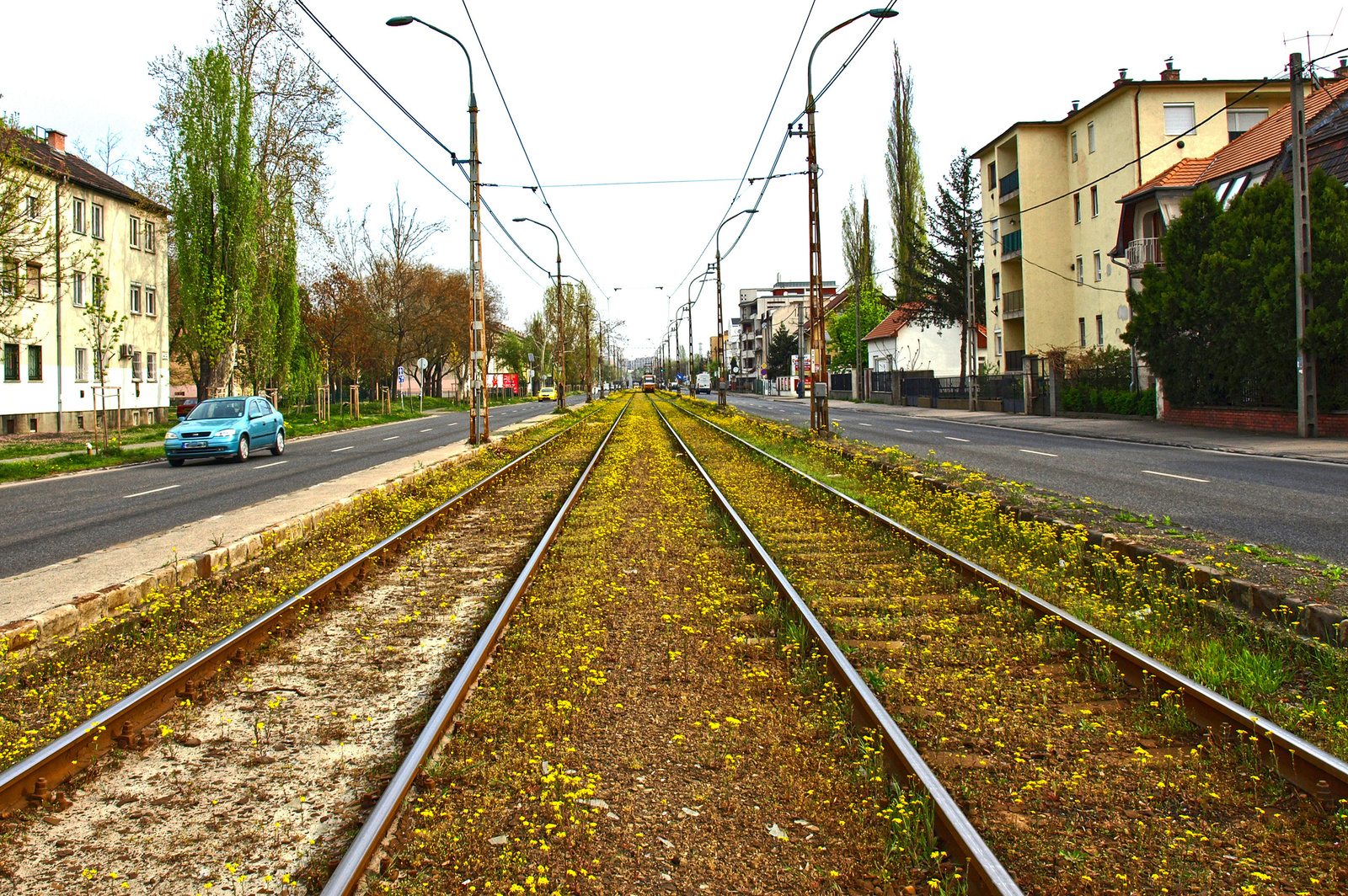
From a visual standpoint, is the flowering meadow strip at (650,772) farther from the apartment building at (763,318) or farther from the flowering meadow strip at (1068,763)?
the apartment building at (763,318)

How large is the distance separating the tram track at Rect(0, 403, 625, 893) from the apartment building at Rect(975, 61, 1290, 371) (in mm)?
37769

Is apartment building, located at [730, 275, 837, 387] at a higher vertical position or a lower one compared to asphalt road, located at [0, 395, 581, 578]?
higher

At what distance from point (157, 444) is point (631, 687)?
100 feet

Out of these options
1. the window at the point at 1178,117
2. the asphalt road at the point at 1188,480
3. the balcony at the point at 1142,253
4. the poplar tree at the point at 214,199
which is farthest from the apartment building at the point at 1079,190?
the poplar tree at the point at 214,199

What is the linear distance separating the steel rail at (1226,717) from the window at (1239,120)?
1789 inches

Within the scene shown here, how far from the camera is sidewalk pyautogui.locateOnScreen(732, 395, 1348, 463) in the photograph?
62.7ft

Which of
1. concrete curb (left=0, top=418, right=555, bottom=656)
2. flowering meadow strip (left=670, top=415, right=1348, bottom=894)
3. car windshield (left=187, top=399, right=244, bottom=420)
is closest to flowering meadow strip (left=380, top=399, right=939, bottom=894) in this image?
flowering meadow strip (left=670, top=415, right=1348, bottom=894)

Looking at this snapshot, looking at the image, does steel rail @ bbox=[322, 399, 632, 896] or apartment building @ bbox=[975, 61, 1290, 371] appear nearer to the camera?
steel rail @ bbox=[322, 399, 632, 896]

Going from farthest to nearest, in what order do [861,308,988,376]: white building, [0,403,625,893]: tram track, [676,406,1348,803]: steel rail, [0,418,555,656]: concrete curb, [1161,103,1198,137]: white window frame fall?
1. [861,308,988,376]: white building
2. [1161,103,1198,137]: white window frame
3. [0,418,555,656]: concrete curb
4. [676,406,1348,803]: steel rail
5. [0,403,625,893]: tram track

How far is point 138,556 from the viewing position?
9773 mm

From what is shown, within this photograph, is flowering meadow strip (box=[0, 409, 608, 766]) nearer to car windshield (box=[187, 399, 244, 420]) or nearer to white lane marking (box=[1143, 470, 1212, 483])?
white lane marking (box=[1143, 470, 1212, 483])

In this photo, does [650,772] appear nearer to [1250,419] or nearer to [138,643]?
[138,643]

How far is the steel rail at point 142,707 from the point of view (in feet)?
13.2

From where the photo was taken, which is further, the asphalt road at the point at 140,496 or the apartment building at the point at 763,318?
the apartment building at the point at 763,318
